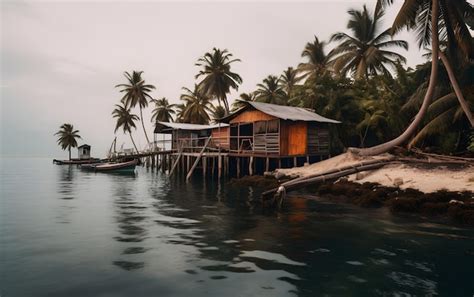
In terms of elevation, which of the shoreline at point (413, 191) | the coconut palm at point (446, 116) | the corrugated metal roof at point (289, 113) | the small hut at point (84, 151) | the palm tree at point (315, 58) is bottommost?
the shoreline at point (413, 191)

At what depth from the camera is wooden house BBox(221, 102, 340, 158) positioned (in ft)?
88.1

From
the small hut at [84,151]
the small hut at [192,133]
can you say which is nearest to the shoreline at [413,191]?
the small hut at [192,133]

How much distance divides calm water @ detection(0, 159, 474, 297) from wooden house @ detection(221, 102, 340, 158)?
37.9 feet

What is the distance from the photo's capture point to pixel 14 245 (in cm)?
1024

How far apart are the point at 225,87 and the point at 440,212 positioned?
32581 millimetres

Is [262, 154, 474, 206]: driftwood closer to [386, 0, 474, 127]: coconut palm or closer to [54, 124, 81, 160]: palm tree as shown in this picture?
[386, 0, 474, 127]: coconut palm

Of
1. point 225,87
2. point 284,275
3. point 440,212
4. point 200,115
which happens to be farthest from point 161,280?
point 200,115

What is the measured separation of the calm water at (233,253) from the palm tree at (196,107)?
35576mm

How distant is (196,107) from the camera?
50375mm

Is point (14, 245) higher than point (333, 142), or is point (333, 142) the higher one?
point (333, 142)

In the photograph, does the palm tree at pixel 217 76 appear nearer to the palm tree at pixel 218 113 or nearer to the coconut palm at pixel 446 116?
the palm tree at pixel 218 113

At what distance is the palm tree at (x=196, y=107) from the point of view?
50.4m

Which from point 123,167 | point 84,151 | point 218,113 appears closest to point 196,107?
point 218,113

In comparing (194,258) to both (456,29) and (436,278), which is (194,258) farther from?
(456,29)
